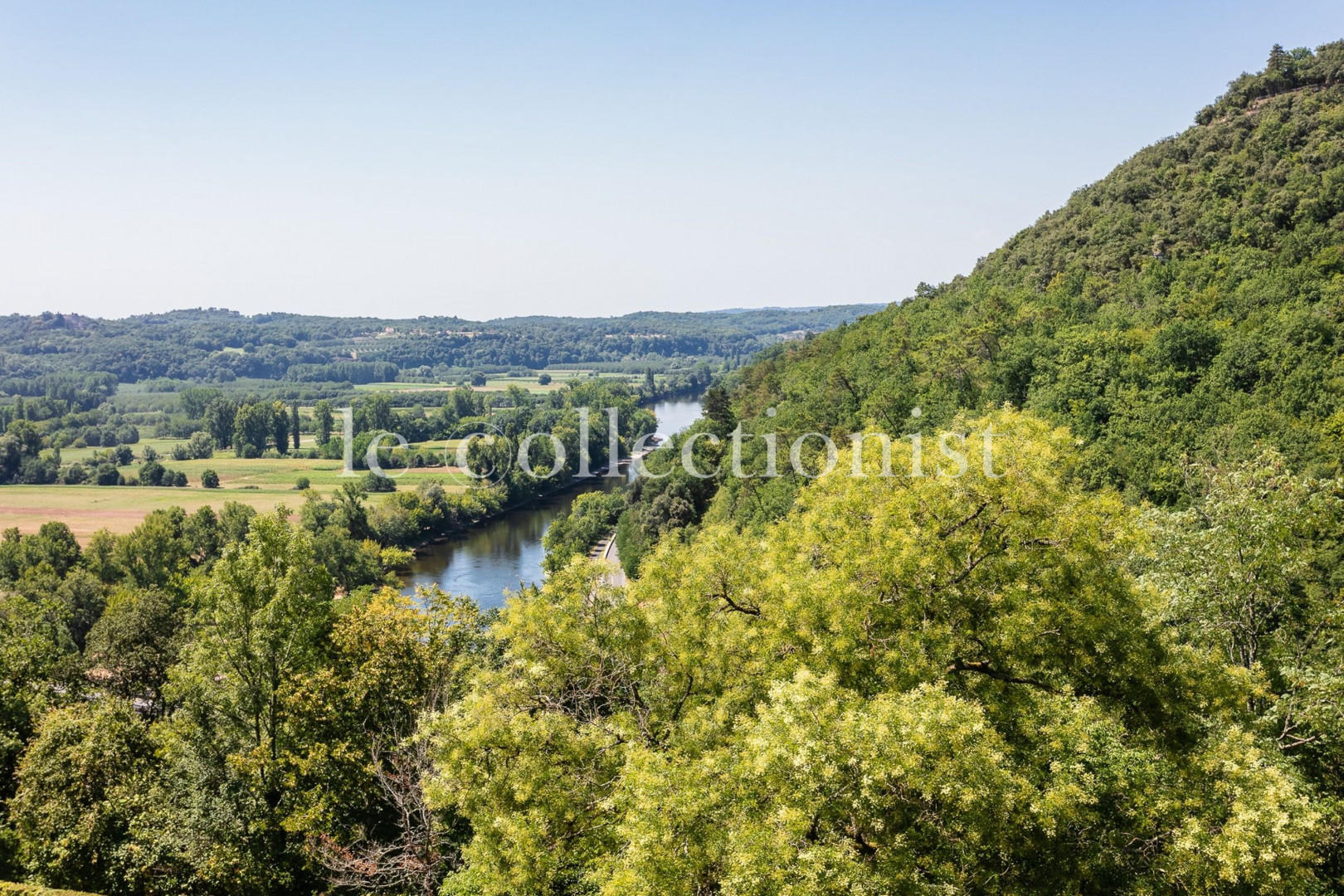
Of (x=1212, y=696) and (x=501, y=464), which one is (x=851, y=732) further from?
(x=501, y=464)

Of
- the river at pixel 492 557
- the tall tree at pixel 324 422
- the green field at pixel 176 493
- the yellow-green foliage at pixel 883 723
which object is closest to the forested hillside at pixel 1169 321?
the yellow-green foliage at pixel 883 723

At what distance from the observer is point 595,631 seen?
1628cm

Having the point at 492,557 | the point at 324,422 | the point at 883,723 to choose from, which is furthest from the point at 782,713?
the point at 324,422

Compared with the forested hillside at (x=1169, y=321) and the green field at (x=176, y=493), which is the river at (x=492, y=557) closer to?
the green field at (x=176, y=493)

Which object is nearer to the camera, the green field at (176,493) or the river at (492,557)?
the river at (492,557)

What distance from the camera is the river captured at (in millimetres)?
67938

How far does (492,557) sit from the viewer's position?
7900 centimetres

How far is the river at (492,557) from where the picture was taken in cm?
6794

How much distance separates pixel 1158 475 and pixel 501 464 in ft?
276

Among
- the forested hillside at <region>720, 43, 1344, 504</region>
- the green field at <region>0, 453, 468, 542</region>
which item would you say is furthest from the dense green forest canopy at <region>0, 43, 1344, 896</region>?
the green field at <region>0, 453, 468, 542</region>

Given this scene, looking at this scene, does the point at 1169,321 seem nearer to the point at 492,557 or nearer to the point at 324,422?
the point at 492,557

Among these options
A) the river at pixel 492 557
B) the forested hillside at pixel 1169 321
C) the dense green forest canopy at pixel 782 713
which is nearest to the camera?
the dense green forest canopy at pixel 782 713

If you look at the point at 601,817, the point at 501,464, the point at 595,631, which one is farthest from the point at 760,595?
the point at 501,464

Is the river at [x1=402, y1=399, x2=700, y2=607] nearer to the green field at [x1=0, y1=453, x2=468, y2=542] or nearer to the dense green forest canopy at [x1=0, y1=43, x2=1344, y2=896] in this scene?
the green field at [x1=0, y1=453, x2=468, y2=542]
